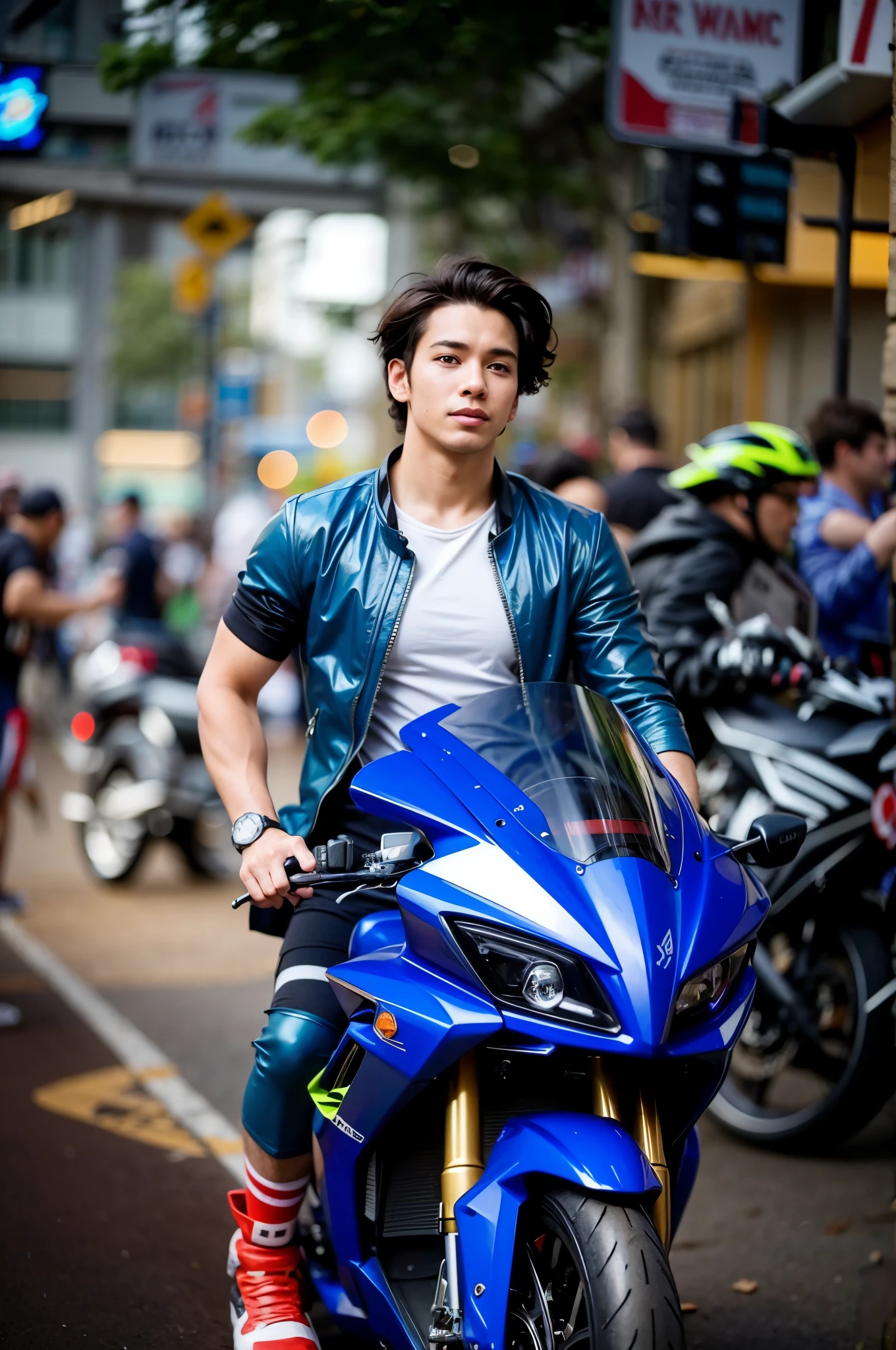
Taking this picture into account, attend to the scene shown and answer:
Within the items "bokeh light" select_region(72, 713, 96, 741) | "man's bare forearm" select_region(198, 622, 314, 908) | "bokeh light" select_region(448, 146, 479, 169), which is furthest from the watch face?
"bokeh light" select_region(448, 146, 479, 169)

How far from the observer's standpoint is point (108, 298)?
172ft

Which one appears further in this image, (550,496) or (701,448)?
(701,448)

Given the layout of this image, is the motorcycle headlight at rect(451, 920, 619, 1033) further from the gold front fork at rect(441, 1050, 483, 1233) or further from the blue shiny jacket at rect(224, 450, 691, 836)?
the blue shiny jacket at rect(224, 450, 691, 836)

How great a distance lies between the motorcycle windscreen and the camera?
8.44 feet

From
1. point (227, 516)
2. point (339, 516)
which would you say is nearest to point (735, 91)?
point (339, 516)

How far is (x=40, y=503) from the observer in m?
7.35

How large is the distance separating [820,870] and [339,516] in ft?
7.08

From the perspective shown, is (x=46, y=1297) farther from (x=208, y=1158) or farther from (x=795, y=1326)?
(x=795, y=1326)

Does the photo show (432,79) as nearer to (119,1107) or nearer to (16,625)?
(16,625)

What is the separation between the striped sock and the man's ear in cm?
152

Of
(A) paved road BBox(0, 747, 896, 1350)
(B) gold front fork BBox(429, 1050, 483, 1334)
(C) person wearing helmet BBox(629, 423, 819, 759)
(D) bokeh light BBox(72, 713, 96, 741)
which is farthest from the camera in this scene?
(D) bokeh light BBox(72, 713, 96, 741)

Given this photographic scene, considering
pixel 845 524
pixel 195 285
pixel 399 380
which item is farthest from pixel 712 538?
pixel 195 285

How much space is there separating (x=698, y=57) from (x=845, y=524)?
5.78ft

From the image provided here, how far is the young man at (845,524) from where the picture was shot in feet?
18.0
